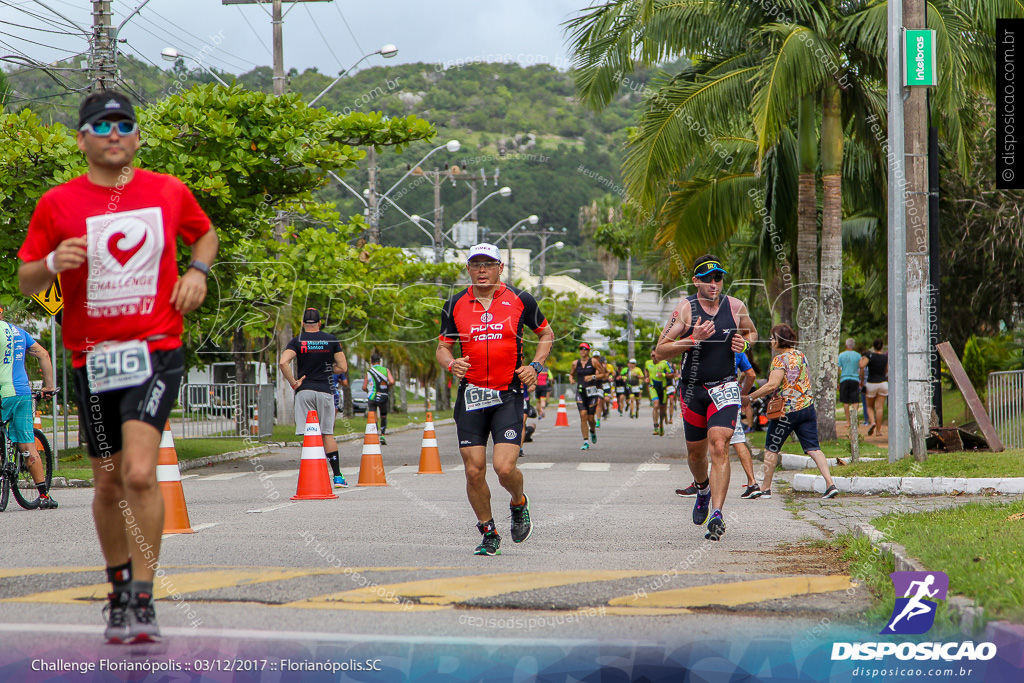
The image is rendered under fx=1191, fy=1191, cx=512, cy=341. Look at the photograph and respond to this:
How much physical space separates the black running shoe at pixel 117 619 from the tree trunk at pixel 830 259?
1618cm

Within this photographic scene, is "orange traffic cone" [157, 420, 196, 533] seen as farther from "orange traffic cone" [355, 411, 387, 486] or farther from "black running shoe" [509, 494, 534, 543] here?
"orange traffic cone" [355, 411, 387, 486]

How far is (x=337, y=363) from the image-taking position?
1364 centimetres

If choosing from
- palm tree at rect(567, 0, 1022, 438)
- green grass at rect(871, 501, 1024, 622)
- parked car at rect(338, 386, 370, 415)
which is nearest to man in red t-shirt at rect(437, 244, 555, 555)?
green grass at rect(871, 501, 1024, 622)

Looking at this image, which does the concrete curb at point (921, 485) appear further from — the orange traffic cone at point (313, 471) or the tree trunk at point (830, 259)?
the tree trunk at point (830, 259)

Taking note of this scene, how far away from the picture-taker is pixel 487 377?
7844 mm

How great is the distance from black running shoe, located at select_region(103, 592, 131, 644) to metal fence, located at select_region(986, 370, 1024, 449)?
13992 millimetres

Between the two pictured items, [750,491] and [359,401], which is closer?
[750,491]

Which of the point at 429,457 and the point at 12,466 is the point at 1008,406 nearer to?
the point at 429,457

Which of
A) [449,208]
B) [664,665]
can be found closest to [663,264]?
[664,665]

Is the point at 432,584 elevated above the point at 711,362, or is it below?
below

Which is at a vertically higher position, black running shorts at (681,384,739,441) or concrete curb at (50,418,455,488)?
black running shorts at (681,384,739,441)

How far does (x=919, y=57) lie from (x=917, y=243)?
219 centimetres

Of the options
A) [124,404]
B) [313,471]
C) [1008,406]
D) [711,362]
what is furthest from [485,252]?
[1008,406]

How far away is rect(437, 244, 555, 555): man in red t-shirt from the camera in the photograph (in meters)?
7.79
